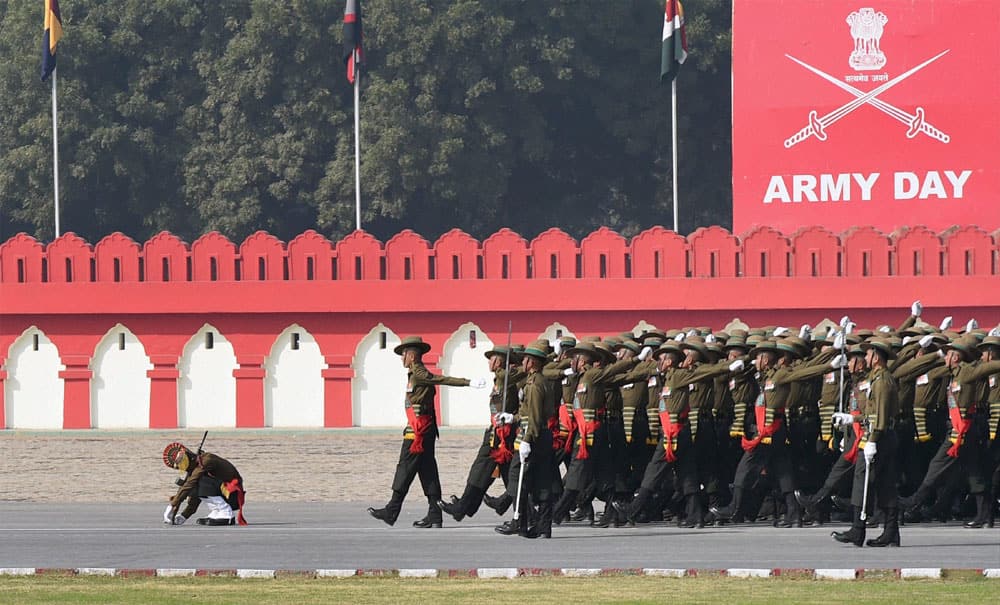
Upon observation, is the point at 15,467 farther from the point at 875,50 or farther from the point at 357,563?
the point at 875,50

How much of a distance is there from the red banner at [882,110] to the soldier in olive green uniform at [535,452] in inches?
662

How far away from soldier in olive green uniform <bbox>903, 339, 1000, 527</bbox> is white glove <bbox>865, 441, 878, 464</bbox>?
1.42 metres


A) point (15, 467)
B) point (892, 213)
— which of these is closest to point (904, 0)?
point (892, 213)

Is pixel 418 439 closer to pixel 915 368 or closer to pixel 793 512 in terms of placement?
pixel 793 512

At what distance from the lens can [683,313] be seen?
32.0 meters

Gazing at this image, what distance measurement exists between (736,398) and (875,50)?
53.5 ft

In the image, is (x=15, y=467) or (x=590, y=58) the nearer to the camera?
(x=15, y=467)

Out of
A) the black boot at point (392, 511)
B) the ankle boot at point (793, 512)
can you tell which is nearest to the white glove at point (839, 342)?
the ankle boot at point (793, 512)

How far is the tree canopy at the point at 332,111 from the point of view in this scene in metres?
48.3

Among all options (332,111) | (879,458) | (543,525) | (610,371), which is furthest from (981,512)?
(332,111)

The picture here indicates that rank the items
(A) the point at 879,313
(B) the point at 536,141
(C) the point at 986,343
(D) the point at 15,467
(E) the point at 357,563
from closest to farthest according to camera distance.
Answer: (E) the point at 357,563 → (C) the point at 986,343 → (D) the point at 15,467 → (A) the point at 879,313 → (B) the point at 536,141

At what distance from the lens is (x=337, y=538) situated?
671 inches

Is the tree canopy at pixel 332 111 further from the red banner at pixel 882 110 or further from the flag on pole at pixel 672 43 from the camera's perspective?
the red banner at pixel 882 110

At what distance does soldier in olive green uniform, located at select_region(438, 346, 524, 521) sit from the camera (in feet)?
58.2
